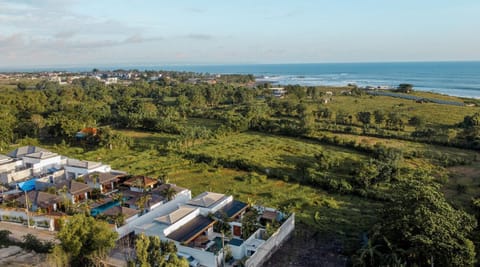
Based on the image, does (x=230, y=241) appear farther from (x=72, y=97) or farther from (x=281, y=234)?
(x=72, y=97)

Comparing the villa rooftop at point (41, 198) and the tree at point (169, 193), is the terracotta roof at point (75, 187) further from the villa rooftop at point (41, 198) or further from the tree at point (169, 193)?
the tree at point (169, 193)

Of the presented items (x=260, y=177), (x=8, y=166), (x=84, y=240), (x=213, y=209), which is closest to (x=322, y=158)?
(x=260, y=177)

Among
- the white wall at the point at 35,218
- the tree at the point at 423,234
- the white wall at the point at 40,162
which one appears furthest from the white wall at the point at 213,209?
the white wall at the point at 40,162

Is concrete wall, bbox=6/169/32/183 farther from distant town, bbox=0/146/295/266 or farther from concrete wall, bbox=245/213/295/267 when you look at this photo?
concrete wall, bbox=245/213/295/267

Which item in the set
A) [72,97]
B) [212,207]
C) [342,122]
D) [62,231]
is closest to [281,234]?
[212,207]

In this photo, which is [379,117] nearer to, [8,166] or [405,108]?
[405,108]

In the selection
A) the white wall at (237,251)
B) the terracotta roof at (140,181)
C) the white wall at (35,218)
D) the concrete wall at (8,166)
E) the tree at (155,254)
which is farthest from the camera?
the concrete wall at (8,166)

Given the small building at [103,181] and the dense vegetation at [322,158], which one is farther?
the small building at [103,181]
